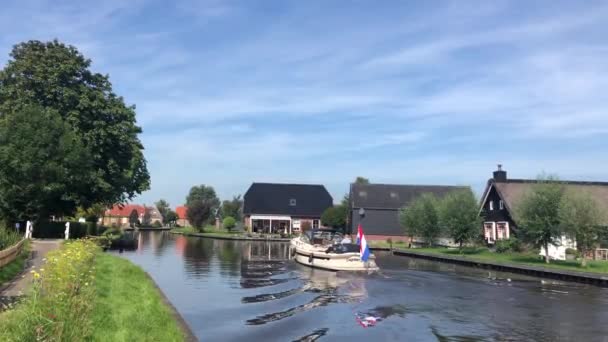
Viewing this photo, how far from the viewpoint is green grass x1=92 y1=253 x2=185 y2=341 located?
33.5ft

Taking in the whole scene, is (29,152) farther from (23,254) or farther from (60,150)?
(23,254)

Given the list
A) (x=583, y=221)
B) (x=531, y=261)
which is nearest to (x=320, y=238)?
(x=531, y=261)

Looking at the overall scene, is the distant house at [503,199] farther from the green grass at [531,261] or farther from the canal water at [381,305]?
the canal water at [381,305]

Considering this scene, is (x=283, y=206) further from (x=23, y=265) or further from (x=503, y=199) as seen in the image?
(x=23, y=265)

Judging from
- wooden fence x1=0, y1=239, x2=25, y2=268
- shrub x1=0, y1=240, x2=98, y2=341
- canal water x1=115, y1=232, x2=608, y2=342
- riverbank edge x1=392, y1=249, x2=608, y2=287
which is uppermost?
wooden fence x1=0, y1=239, x2=25, y2=268

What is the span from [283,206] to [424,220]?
3928 centimetres

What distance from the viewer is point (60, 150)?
3512cm

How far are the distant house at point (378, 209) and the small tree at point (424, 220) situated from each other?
1410 centimetres

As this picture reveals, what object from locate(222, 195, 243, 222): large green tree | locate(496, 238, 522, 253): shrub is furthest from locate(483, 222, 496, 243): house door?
locate(222, 195, 243, 222): large green tree

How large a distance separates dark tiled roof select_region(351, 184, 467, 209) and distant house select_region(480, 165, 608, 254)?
62.2 ft

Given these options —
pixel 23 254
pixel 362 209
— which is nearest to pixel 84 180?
pixel 23 254

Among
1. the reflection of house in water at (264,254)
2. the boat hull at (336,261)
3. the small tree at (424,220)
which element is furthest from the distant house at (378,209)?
the boat hull at (336,261)

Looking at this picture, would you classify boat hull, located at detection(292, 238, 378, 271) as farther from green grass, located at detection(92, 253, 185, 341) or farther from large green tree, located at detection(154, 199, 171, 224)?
large green tree, located at detection(154, 199, 171, 224)

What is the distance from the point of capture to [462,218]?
149 feet
